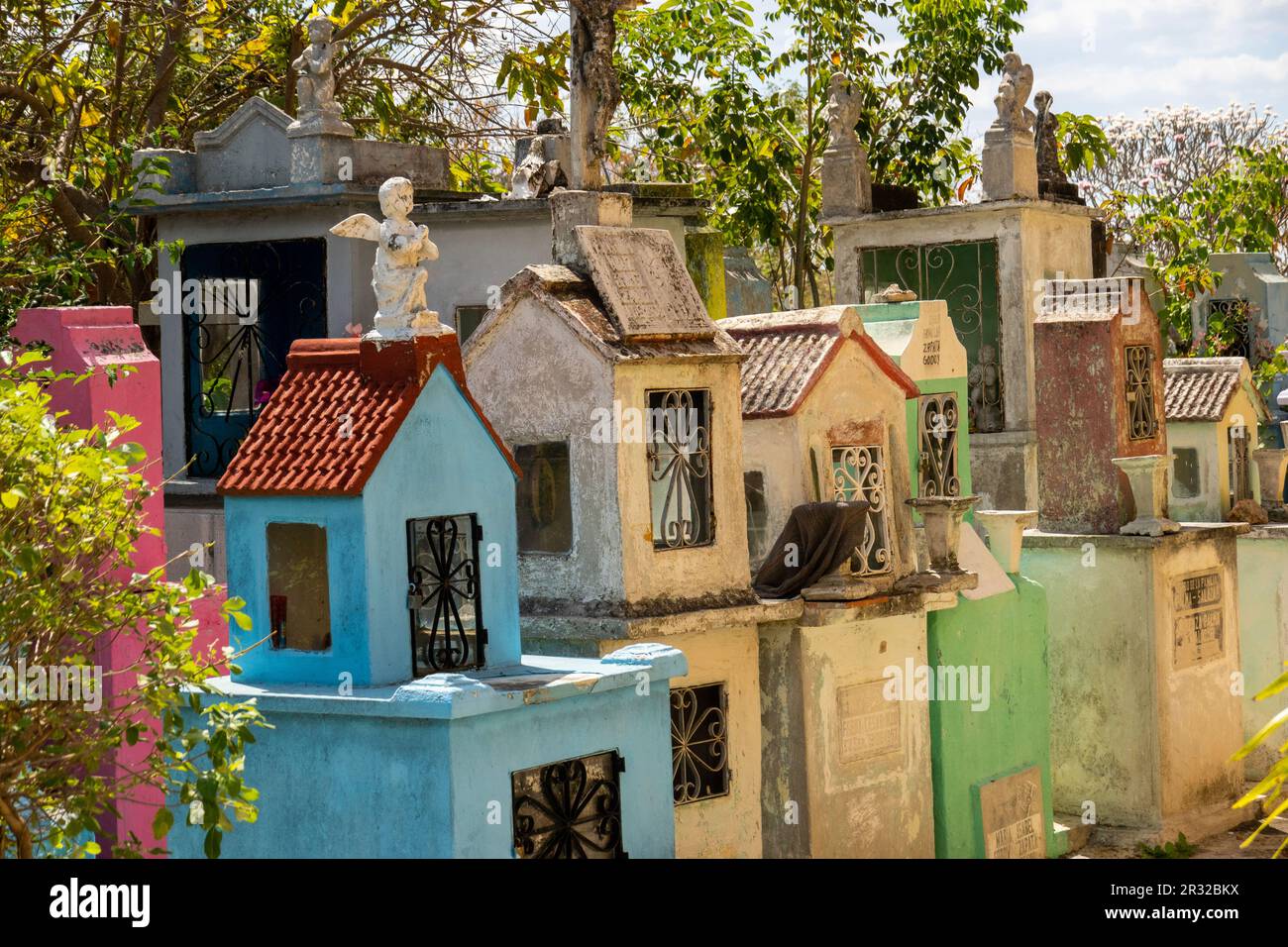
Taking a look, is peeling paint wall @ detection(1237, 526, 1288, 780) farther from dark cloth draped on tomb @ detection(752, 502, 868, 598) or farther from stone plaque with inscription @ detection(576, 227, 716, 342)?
stone plaque with inscription @ detection(576, 227, 716, 342)

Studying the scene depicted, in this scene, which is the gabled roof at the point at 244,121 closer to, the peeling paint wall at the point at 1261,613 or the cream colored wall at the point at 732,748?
the cream colored wall at the point at 732,748

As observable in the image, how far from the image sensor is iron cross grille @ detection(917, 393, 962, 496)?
60.0 feet

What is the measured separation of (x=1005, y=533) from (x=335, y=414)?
9.31 m

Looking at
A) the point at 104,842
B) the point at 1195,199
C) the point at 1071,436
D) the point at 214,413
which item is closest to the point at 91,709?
the point at 104,842

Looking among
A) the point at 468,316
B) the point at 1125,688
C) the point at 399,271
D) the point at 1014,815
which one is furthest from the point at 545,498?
the point at 1125,688

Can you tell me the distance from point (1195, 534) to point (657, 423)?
362 inches

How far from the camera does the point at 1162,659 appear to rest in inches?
824

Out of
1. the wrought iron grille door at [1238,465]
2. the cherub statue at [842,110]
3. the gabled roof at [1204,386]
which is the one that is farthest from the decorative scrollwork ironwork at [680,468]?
the wrought iron grille door at [1238,465]

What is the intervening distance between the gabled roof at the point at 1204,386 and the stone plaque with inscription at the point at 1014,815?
6.32 meters

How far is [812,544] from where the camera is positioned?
15734 mm

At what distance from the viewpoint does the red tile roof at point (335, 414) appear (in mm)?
11398

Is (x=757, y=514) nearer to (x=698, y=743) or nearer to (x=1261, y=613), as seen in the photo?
(x=698, y=743)

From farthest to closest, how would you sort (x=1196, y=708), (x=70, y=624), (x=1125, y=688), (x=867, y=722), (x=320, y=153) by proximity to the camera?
(x=1196, y=708) → (x=1125, y=688) → (x=320, y=153) → (x=867, y=722) → (x=70, y=624)

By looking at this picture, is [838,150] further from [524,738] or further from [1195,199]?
[524,738]
